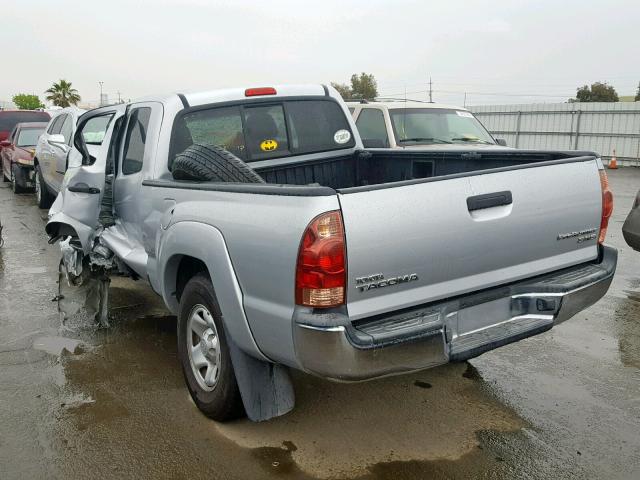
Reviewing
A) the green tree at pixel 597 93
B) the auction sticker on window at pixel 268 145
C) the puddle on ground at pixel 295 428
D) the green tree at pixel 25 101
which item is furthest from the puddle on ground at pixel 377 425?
the green tree at pixel 25 101

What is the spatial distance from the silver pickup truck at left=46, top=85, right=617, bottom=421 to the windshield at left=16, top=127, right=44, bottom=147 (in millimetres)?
10615

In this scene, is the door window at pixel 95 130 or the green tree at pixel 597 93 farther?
the green tree at pixel 597 93

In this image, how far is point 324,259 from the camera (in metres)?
2.62

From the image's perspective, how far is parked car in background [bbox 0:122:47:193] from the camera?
43.9ft

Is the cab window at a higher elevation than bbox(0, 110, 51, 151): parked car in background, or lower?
higher

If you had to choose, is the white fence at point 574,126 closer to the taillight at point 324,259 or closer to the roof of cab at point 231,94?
the roof of cab at point 231,94

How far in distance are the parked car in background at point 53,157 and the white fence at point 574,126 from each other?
57.0ft

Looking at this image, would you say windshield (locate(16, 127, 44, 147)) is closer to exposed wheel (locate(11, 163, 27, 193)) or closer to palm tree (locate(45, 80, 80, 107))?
exposed wheel (locate(11, 163, 27, 193))

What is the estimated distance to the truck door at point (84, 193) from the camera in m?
5.19

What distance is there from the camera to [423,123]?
30.6 feet

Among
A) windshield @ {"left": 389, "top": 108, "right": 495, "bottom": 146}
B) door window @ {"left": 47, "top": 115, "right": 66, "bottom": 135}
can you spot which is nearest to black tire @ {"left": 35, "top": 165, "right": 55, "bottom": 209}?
door window @ {"left": 47, "top": 115, "right": 66, "bottom": 135}

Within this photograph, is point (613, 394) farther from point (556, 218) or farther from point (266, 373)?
point (266, 373)

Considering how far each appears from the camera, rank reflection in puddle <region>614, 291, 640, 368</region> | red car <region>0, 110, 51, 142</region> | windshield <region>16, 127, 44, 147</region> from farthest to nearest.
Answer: red car <region>0, 110, 51, 142</region>
windshield <region>16, 127, 44, 147</region>
reflection in puddle <region>614, 291, 640, 368</region>

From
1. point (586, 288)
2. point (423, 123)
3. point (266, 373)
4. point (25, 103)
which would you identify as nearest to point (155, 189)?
point (266, 373)
